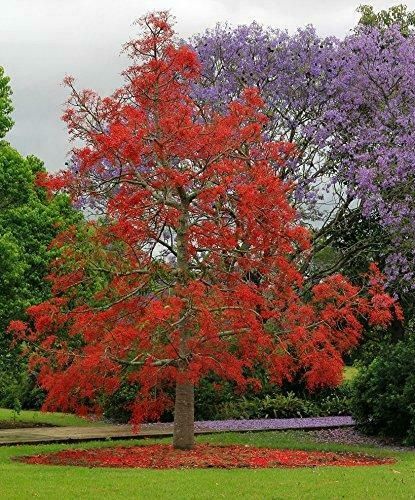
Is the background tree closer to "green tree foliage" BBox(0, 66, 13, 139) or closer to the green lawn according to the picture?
"green tree foliage" BBox(0, 66, 13, 139)

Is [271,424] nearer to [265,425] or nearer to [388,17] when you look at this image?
[265,425]

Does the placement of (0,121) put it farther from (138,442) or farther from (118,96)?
(138,442)

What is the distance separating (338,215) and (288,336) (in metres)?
14.4

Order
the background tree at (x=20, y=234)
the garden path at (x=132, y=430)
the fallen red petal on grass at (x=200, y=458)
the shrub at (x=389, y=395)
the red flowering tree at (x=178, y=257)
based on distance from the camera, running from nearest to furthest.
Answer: the fallen red petal on grass at (x=200, y=458) → the red flowering tree at (x=178, y=257) → the garden path at (x=132, y=430) → the shrub at (x=389, y=395) → the background tree at (x=20, y=234)

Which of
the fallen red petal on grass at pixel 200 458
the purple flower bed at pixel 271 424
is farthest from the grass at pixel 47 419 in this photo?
the fallen red petal on grass at pixel 200 458

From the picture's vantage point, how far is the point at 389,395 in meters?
21.3

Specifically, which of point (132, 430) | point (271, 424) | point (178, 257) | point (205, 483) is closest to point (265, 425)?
point (271, 424)

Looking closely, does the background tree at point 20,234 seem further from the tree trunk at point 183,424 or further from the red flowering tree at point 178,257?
the tree trunk at point 183,424

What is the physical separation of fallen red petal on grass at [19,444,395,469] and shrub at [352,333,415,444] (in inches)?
107

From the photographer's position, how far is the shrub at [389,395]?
20797mm

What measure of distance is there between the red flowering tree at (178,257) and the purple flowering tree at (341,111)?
29.5 ft

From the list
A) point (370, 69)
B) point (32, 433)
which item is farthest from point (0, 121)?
point (370, 69)

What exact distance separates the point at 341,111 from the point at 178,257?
42.7ft

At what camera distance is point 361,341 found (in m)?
35.9
